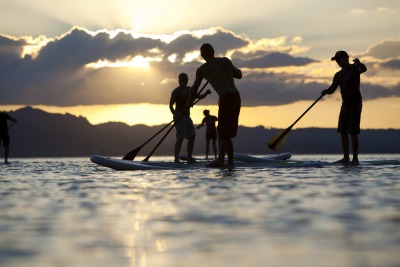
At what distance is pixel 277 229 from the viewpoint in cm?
392

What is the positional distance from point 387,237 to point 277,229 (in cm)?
65

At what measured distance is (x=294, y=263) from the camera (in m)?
2.93

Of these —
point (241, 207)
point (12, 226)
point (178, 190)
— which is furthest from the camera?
point (178, 190)

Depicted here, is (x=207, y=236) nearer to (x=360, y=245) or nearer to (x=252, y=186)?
(x=360, y=245)

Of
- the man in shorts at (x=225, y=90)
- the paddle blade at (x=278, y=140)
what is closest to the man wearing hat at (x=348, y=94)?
the paddle blade at (x=278, y=140)

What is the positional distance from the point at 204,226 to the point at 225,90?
6736mm

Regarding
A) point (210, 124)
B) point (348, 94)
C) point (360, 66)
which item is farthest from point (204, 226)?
point (210, 124)

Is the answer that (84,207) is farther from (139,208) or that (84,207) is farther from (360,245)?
(360,245)

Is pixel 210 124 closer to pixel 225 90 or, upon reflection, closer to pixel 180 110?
pixel 180 110

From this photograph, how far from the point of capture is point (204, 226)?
13.3 feet

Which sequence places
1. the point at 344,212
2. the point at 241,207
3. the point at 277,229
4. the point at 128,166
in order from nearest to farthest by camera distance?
the point at 277,229, the point at 344,212, the point at 241,207, the point at 128,166

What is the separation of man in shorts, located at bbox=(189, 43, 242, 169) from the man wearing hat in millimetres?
2491

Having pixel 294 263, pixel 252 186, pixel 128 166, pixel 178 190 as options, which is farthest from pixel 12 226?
pixel 128 166

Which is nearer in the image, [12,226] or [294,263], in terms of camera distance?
[294,263]
